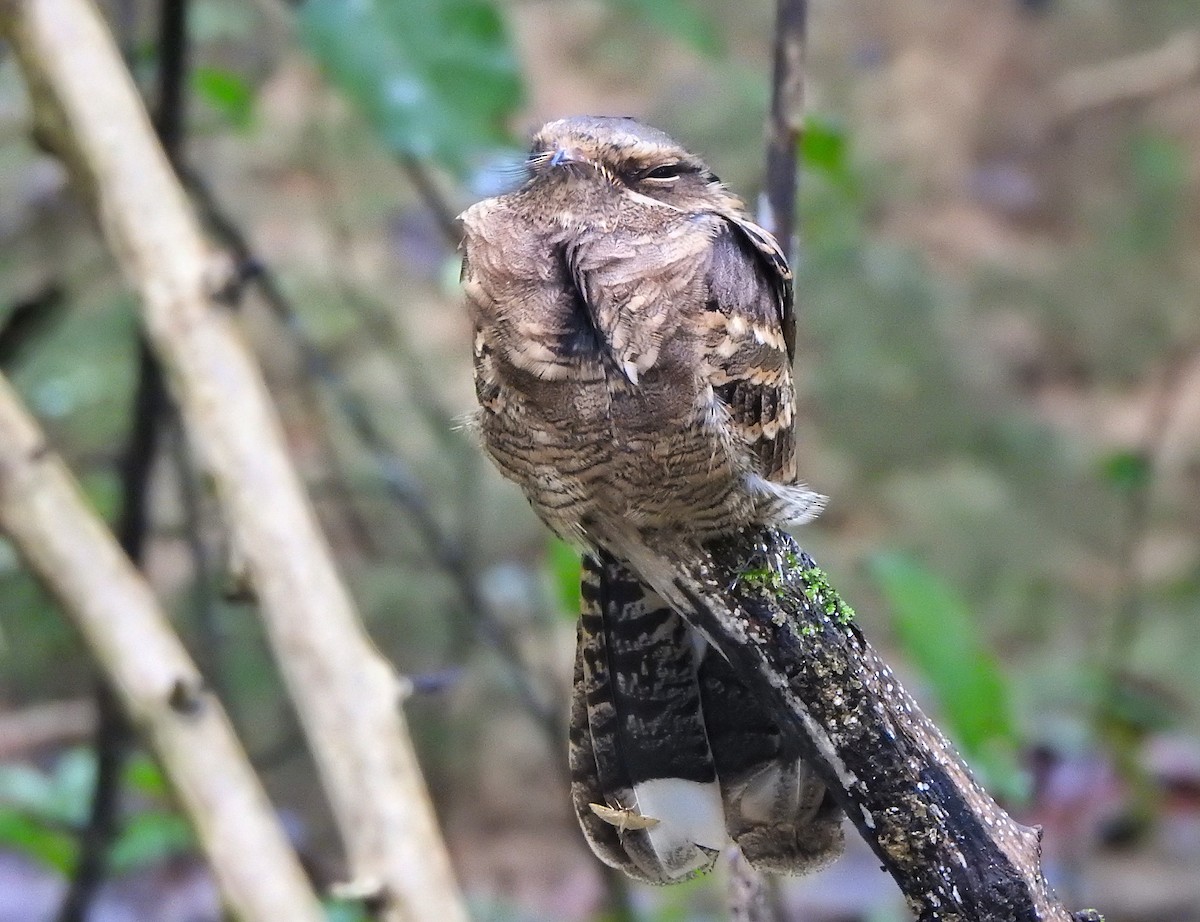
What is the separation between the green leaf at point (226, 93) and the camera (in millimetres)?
1985

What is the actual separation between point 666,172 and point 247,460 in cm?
54

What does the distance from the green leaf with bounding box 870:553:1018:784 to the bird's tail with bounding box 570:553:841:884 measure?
0.73 meters

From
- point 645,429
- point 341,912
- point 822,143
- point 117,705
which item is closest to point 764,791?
point 645,429

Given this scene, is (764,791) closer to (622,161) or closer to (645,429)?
(645,429)

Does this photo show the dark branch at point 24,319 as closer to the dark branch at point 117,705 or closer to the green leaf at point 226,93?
the dark branch at point 117,705

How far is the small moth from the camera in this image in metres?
1.02

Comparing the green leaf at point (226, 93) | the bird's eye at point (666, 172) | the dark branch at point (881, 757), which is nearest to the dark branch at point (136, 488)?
the green leaf at point (226, 93)

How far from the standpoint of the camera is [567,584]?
180 centimetres

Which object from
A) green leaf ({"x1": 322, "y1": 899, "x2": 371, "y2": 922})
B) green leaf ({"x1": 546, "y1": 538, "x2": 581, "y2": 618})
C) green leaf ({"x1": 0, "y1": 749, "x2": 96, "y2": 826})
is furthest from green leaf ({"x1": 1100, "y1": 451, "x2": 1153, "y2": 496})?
green leaf ({"x1": 0, "y1": 749, "x2": 96, "y2": 826})

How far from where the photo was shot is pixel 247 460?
1.26m

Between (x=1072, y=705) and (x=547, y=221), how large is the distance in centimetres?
359

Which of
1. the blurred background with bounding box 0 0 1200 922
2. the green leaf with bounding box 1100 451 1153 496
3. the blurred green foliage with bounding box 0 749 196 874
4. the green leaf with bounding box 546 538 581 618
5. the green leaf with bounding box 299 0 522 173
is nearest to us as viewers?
the green leaf with bounding box 299 0 522 173

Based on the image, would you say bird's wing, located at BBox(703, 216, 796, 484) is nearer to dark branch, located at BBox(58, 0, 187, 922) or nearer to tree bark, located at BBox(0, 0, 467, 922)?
tree bark, located at BBox(0, 0, 467, 922)

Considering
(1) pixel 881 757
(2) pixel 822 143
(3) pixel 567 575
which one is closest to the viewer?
(1) pixel 881 757
